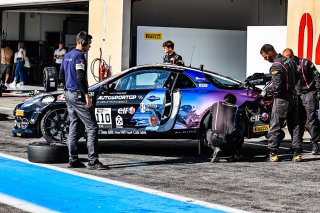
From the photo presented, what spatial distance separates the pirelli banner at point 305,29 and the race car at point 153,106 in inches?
182

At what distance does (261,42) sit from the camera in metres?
20.9

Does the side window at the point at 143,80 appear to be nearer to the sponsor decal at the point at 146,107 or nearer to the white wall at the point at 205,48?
the sponsor decal at the point at 146,107

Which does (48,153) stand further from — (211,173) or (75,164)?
(211,173)

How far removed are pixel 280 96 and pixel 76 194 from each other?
4271mm

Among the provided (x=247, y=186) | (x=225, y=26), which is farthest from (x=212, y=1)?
(x=247, y=186)

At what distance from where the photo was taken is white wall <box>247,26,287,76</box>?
20.5 m

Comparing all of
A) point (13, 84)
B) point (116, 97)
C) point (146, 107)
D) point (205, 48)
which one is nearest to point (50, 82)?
point (116, 97)

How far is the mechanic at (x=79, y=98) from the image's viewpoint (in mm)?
11195

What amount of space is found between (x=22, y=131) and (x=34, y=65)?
2466cm

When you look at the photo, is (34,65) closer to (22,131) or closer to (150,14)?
(150,14)

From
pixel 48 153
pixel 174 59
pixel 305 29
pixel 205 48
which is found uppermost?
pixel 305 29

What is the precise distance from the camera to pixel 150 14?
89.0 feet

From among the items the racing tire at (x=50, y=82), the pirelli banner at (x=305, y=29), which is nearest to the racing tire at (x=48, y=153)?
the racing tire at (x=50, y=82)

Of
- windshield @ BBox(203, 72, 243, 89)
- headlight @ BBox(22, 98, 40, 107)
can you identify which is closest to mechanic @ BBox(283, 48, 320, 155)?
windshield @ BBox(203, 72, 243, 89)
